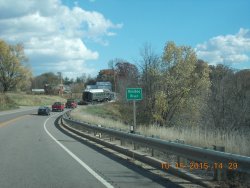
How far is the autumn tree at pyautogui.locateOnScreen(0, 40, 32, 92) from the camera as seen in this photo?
406 feet

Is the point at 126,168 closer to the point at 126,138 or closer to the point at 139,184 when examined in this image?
the point at 139,184

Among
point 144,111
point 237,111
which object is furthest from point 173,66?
point 237,111

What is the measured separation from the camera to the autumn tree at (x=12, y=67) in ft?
406

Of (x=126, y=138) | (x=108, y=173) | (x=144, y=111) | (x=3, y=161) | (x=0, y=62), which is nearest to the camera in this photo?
(x=108, y=173)

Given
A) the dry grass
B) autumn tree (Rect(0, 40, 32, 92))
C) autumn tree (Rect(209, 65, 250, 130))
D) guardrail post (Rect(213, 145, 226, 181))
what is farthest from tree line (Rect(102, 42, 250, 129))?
autumn tree (Rect(0, 40, 32, 92))

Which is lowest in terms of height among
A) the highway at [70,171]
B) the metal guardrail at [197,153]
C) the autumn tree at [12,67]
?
the highway at [70,171]

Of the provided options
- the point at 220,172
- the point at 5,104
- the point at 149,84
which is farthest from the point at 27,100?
the point at 220,172

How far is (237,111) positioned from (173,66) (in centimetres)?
1813

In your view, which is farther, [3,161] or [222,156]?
[3,161]

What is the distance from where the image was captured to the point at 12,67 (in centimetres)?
12425

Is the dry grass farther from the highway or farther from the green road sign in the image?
the highway

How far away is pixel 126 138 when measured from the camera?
17250 mm
